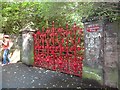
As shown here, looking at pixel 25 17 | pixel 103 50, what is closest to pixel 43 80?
pixel 103 50

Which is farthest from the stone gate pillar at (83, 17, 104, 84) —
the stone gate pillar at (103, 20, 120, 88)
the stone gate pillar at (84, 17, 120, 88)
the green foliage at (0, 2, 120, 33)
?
the green foliage at (0, 2, 120, 33)

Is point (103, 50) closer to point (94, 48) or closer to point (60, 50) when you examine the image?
point (94, 48)

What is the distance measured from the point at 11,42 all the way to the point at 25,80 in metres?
5.41

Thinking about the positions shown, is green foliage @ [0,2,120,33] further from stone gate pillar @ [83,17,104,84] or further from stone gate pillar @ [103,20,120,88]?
stone gate pillar @ [103,20,120,88]

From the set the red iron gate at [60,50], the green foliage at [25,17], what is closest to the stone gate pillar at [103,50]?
the red iron gate at [60,50]

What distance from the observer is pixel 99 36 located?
21.7 feet

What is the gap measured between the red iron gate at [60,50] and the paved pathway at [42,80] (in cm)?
34

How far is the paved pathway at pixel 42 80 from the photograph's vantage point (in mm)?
6723

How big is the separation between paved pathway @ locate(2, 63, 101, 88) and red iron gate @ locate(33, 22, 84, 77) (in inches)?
13.2

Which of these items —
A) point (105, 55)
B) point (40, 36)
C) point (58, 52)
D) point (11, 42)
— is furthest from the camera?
point (11, 42)

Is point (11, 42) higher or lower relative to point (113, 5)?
lower

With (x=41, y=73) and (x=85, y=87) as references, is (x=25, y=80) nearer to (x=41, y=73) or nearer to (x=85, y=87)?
(x=41, y=73)

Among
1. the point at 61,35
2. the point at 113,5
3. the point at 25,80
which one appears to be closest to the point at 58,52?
the point at 61,35

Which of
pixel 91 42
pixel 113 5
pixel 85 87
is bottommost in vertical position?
pixel 85 87
